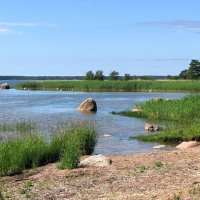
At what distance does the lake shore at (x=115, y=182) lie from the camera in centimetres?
1090

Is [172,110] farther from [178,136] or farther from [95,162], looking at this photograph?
[95,162]

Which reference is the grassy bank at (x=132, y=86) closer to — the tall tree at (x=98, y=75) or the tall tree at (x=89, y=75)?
the tall tree at (x=89, y=75)

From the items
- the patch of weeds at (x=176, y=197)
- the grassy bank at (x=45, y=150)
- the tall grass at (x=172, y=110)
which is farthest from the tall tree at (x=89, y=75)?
the patch of weeds at (x=176, y=197)

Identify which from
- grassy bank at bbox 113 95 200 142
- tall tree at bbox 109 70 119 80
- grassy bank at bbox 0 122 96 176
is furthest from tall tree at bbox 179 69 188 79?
grassy bank at bbox 0 122 96 176

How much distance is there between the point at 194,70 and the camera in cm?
12612

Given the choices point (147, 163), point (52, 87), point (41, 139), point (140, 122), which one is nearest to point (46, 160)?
point (41, 139)

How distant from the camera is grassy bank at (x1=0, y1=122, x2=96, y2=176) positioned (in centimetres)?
1473

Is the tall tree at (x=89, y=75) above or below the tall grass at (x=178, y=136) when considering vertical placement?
above

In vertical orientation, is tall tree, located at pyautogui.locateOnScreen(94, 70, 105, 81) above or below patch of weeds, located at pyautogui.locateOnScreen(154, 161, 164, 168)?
above

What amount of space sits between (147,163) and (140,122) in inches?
854

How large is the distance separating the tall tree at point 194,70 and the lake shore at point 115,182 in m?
111

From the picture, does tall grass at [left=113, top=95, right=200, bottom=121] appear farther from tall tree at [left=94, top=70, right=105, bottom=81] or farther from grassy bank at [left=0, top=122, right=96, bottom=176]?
Result: tall tree at [left=94, top=70, right=105, bottom=81]

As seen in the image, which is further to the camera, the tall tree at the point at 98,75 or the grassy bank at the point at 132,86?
the tall tree at the point at 98,75

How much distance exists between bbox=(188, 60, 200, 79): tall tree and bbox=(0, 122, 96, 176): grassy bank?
350ft
